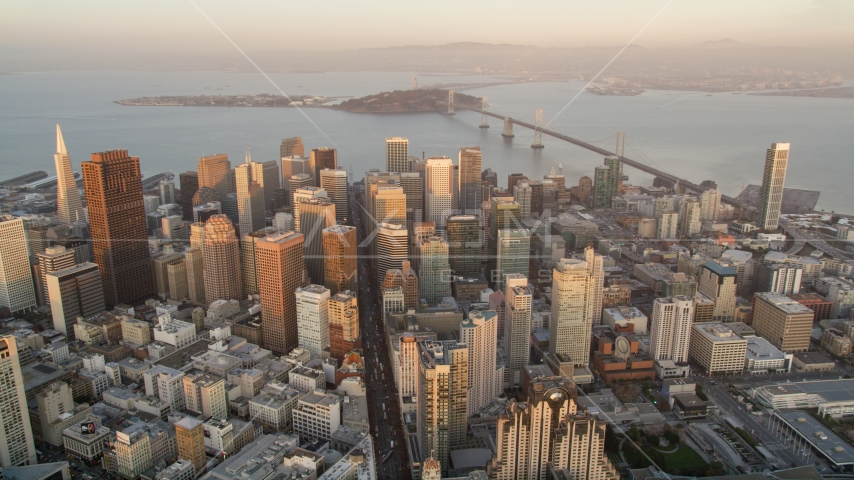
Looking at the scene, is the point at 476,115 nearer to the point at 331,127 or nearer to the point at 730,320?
the point at 331,127

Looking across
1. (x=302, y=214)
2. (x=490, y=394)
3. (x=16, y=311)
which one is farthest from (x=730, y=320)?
(x=16, y=311)

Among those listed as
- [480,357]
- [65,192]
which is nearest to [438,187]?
[480,357]

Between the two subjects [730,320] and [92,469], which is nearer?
[92,469]

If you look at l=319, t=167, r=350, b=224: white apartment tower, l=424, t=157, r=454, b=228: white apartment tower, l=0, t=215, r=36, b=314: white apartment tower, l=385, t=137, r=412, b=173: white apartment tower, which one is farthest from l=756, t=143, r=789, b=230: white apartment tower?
l=0, t=215, r=36, b=314: white apartment tower

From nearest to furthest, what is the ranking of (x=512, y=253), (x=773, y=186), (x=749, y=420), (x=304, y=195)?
(x=749, y=420), (x=512, y=253), (x=304, y=195), (x=773, y=186)

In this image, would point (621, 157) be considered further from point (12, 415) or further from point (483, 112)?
point (12, 415)

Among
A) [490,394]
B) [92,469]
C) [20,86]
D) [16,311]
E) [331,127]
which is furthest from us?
[331,127]
